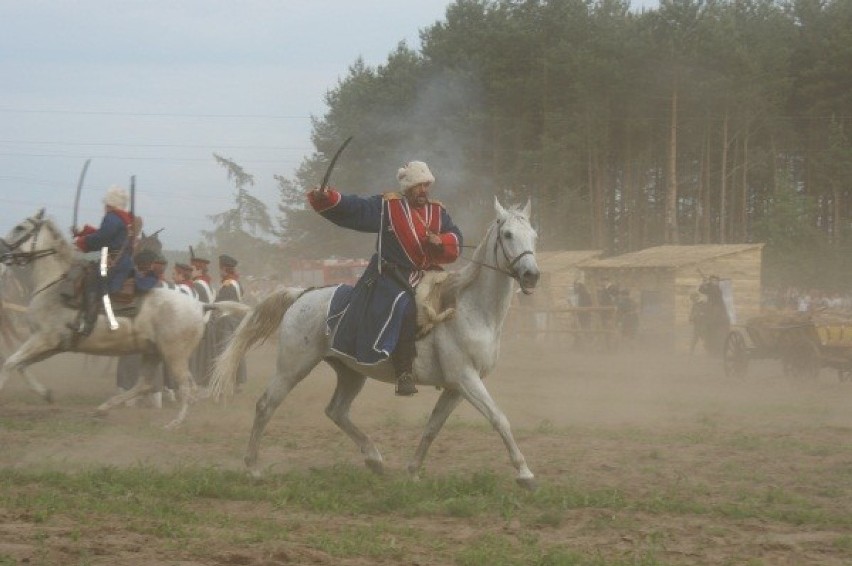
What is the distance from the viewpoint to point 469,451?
35.5 feet

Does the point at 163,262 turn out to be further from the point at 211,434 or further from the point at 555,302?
the point at 555,302

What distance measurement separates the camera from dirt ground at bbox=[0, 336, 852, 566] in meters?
6.84

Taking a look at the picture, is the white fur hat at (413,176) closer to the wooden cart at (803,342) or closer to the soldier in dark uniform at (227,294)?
the soldier in dark uniform at (227,294)

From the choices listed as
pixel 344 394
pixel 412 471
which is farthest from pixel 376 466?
pixel 344 394

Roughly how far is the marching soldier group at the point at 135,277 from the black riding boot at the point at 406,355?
2.43 metres

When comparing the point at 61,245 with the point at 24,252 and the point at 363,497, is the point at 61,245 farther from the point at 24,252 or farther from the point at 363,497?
the point at 363,497

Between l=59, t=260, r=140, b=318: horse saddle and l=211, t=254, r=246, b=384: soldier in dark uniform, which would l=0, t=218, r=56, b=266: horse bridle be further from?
l=211, t=254, r=246, b=384: soldier in dark uniform

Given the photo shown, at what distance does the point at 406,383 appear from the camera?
9180 mm

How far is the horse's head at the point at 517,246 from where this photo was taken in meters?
8.57

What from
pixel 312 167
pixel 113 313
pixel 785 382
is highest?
pixel 312 167

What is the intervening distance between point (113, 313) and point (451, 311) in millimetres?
5218

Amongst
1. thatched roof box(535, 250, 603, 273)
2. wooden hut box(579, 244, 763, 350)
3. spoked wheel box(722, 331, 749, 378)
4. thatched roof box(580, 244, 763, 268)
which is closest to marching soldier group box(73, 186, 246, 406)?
spoked wheel box(722, 331, 749, 378)

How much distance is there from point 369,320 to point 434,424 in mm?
1060

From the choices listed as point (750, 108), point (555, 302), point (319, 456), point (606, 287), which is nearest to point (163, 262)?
point (319, 456)
